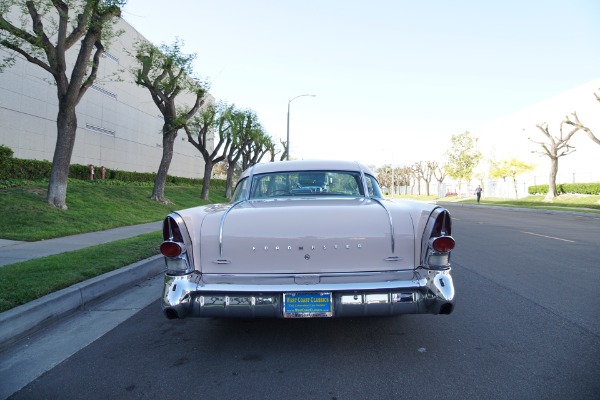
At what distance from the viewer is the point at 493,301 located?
507 centimetres

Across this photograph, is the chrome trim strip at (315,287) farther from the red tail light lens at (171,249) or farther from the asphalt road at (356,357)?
the asphalt road at (356,357)

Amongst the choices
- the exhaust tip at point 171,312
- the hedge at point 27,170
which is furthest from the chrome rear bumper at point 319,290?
the hedge at point 27,170

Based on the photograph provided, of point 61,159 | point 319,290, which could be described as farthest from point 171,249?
point 61,159

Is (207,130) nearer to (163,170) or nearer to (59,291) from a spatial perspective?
(163,170)

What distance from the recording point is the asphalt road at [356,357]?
Answer: 9.36 feet

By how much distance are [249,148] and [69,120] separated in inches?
1003

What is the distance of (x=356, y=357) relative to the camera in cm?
339

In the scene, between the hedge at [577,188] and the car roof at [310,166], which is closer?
the car roof at [310,166]

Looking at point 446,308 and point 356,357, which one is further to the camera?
point 356,357

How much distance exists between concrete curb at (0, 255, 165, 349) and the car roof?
7.62 ft

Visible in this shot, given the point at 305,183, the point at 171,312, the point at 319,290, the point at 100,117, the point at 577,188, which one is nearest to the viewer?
the point at 319,290

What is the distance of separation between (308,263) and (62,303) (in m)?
3.03

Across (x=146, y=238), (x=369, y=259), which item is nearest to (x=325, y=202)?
(x=369, y=259)

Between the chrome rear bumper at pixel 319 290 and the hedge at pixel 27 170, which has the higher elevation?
the hedge at pixel 27 170
